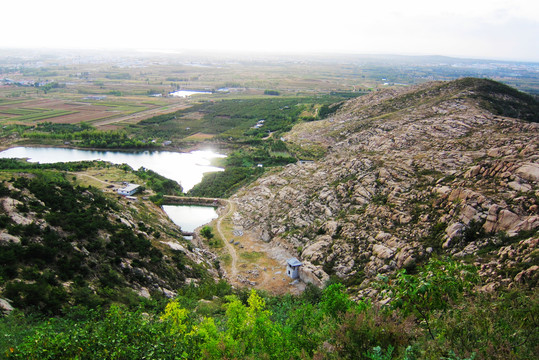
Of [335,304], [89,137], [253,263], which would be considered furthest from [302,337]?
[89,137]

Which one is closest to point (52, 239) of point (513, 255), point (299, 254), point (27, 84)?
point (299, 254)

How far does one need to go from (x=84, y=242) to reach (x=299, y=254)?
17.9 m

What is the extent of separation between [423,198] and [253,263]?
16.5 meters

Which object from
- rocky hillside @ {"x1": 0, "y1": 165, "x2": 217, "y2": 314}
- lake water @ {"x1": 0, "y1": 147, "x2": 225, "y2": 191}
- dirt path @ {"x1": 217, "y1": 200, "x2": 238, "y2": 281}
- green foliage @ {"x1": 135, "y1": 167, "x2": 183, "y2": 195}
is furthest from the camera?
lake water @ {"x1": 0, "y1": 147, "x2": 225, "y2": 191}

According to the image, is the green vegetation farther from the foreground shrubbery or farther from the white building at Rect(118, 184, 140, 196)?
the foreground shrubbery

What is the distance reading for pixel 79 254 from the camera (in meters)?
20.4

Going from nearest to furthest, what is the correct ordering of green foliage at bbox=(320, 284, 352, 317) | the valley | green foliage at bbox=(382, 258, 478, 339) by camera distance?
green foliage at bbox=(382, 258, 478, 339) → the valley → green foliage at bbox=(320, 284, 352, 317)

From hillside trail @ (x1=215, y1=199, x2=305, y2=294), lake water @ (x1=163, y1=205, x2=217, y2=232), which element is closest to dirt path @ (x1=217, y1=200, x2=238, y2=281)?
hillside trail @ (x1=215, y1=199, x2=305, y2=294)

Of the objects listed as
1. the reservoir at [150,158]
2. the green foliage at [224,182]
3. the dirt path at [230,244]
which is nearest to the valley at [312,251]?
the dirt path at [230,244]

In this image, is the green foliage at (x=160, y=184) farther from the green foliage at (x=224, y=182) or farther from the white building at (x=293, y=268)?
the white building at (x=293, y=268)

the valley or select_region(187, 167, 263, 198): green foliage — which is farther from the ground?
the valley

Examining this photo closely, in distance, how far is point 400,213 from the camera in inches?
1024

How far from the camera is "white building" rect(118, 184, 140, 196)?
4445 cm

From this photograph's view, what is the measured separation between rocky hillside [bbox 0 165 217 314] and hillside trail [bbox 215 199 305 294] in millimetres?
2426
